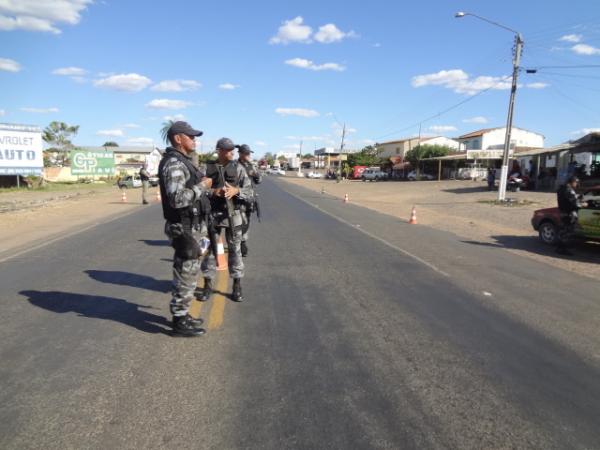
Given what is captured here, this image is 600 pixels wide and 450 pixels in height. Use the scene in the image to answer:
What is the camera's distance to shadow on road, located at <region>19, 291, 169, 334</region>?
194 inches

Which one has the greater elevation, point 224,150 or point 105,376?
point 224,150

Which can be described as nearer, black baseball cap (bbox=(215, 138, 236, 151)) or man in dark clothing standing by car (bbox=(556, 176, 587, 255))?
black baseball cap (bbox=(215, 138, 236, 151))

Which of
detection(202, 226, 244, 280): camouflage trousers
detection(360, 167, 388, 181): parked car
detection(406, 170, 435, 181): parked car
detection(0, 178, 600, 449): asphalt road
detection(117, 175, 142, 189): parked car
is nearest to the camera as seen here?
detection(0, 178, 600, 449): asphalt road

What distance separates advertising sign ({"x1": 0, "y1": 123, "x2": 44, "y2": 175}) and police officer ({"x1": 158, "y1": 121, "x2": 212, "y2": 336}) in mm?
39289

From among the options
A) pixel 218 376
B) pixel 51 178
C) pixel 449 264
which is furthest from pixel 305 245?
pixel 51 178

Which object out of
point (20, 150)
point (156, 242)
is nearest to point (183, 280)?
point (156, 242)

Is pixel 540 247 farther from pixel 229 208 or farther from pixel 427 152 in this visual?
pixel 427 152

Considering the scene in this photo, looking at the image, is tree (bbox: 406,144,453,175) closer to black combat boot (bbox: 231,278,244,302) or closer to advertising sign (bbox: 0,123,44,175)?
advertising sign (bbox: 0,123,44,175)

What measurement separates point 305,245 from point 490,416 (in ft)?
23.8

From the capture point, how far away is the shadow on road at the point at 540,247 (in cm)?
1007

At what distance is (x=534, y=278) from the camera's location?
25.3 ft

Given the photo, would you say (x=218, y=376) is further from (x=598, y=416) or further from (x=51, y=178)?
(x=51, y=178)

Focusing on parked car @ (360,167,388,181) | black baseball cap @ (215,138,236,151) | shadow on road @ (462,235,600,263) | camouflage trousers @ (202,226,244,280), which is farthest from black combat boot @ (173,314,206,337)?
parked car @ (360,167,388,181)

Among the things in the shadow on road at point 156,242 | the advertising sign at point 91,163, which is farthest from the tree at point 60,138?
the shadow on road at point 156,242
